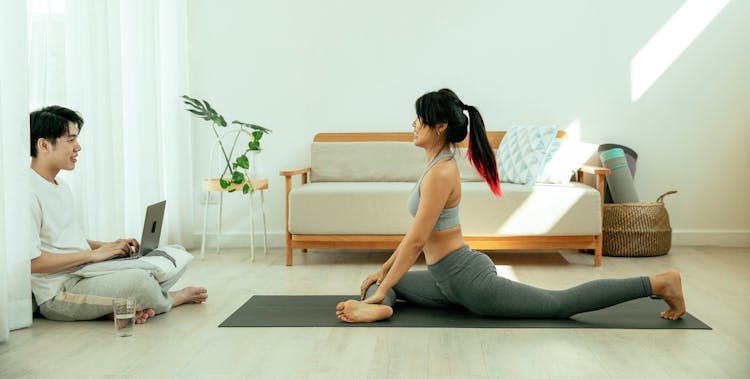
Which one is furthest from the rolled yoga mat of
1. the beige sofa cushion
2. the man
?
the man

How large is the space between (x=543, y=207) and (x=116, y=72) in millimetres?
2586

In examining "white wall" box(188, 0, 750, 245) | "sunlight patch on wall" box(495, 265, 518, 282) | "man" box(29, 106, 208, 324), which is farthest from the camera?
"white wall" box(188, 0, 750, 245)

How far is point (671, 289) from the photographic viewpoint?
129 inches

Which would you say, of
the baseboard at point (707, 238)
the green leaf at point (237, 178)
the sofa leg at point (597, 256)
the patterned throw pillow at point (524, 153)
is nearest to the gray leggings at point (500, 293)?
the sofa leg at point (597, 256)

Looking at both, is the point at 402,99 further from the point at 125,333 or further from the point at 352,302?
the point at 125,333

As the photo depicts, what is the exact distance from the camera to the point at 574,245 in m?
4.99

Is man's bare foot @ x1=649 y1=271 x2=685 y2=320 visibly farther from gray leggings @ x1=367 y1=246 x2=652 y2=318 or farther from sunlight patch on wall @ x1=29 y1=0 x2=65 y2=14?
sunlight patch on wall @ x1=29 y1=0 x2=65 y2=14

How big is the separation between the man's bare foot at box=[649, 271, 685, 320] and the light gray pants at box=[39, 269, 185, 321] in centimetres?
203

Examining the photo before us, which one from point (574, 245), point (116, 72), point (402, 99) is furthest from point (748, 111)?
point (116, 72)

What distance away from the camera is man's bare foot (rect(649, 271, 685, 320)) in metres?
3.25

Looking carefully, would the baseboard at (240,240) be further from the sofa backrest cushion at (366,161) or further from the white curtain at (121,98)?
the sofa backrest cushion at (366,161)

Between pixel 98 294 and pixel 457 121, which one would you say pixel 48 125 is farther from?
pixel 457 121

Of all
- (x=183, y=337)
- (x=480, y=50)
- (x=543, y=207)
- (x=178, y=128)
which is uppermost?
(x=480, y=50)

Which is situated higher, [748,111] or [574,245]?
[748,111]
